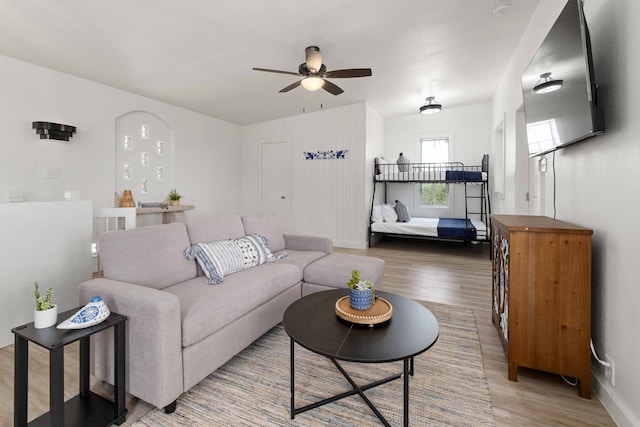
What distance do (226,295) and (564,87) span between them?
7.87 ft

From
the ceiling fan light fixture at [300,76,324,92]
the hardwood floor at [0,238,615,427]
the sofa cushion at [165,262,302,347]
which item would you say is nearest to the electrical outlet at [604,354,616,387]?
the hardwood floor at [0,238,615,427]

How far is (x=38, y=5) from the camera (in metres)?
2.49

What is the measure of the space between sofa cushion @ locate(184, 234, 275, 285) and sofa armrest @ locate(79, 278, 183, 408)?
613 millimetres

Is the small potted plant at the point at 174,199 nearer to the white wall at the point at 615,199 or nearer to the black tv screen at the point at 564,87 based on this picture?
the black tv screen at the point at 564,87

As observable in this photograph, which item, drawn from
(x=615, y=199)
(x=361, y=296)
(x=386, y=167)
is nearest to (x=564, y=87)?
(x=615, y=199)

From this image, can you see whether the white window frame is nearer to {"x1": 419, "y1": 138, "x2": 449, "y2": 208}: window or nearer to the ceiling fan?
{"x1": 419, "y1": 138, "x2": 449, "y2": 208}: window

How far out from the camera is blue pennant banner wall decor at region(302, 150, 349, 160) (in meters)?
5.77

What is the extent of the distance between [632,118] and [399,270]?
10.2ft

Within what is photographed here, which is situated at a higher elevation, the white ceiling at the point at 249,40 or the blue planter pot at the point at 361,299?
the white ceiling at the point at 249,40

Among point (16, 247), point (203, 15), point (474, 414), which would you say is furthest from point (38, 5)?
point (474, 414)

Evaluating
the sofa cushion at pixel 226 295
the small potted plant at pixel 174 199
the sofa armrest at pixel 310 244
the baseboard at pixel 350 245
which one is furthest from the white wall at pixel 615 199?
the small potted plant at pixel 174 199

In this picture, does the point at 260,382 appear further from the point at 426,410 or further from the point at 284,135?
the point at 284,135

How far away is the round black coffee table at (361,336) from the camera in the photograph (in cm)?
127

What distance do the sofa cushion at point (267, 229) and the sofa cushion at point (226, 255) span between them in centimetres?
31
